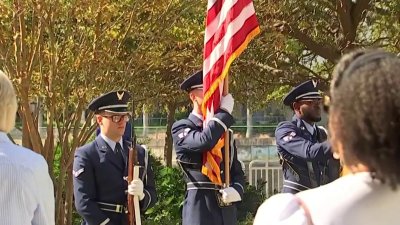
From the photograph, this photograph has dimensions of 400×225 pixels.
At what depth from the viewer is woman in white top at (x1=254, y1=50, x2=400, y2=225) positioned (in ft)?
5.61

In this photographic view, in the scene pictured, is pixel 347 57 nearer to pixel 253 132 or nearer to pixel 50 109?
pixel 50 109

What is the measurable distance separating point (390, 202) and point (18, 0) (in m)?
6.68

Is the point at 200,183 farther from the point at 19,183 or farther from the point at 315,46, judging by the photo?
the point at 315,46

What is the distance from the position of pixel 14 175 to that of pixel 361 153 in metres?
1.69

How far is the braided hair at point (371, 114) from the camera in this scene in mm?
1706

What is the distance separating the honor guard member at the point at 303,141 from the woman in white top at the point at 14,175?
11.8 ft

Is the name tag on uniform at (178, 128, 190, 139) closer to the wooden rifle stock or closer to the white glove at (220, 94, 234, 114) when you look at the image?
the white glove at (220, 94, 234, 114)

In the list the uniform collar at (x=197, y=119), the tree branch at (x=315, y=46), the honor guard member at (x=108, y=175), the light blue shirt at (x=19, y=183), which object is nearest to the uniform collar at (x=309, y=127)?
the uniform collar at (x=197, y=119)

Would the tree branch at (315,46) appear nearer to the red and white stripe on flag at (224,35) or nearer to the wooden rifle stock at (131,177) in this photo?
the red and white stripe on flag at (224,35)

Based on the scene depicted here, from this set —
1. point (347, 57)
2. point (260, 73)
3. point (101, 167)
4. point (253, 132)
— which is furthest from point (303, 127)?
point (253, 132)

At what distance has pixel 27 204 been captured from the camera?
306 centimetres

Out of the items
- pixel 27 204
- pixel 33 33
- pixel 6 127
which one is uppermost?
pixel 33 33

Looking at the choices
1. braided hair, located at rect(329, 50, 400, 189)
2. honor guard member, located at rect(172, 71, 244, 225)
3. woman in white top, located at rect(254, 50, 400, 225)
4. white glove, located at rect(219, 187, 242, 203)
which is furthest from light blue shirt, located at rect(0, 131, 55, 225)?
white glove, located at rect(219, 187, 242, 203)

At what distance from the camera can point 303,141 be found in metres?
6.32
